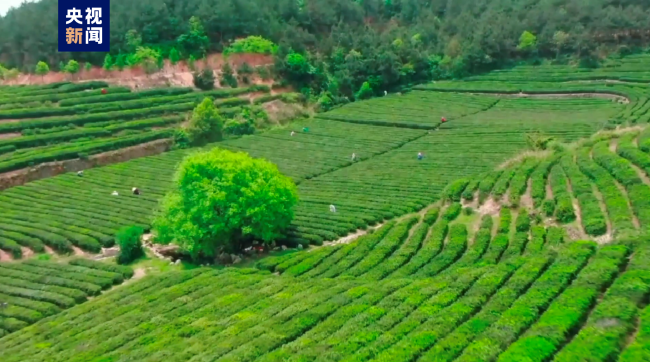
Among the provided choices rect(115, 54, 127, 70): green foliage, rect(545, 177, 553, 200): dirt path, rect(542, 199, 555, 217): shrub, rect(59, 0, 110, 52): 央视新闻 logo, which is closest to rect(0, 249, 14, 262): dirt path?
rect(59, 0, 110, 52): 央视新闻 logo

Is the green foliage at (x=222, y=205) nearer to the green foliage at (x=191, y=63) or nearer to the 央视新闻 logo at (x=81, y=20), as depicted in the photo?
A: the 央视新闻 logo at (x=81, y=20)

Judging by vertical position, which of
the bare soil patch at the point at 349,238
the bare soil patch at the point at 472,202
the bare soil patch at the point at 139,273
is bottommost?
the bare soil patch at the point at 139,273

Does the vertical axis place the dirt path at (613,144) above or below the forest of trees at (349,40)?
below

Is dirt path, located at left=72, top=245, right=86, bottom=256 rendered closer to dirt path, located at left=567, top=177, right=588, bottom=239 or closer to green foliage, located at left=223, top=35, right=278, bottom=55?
dirt path, located at left=567, top=177, right=588, bottom=239

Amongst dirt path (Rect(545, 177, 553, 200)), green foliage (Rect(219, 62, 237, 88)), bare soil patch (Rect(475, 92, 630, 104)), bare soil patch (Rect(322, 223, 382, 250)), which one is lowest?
bare soil patch (Rect(322, 223, 382, 250))

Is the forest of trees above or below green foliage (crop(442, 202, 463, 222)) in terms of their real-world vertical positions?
above

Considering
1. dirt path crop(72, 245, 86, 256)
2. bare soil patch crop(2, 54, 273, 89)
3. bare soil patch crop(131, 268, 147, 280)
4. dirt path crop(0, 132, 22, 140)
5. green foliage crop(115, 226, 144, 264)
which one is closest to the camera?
bare soil patch crop(131, 268, 147, 280)

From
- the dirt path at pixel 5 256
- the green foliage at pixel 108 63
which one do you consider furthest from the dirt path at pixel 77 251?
the green foliage at pixel 108 63
